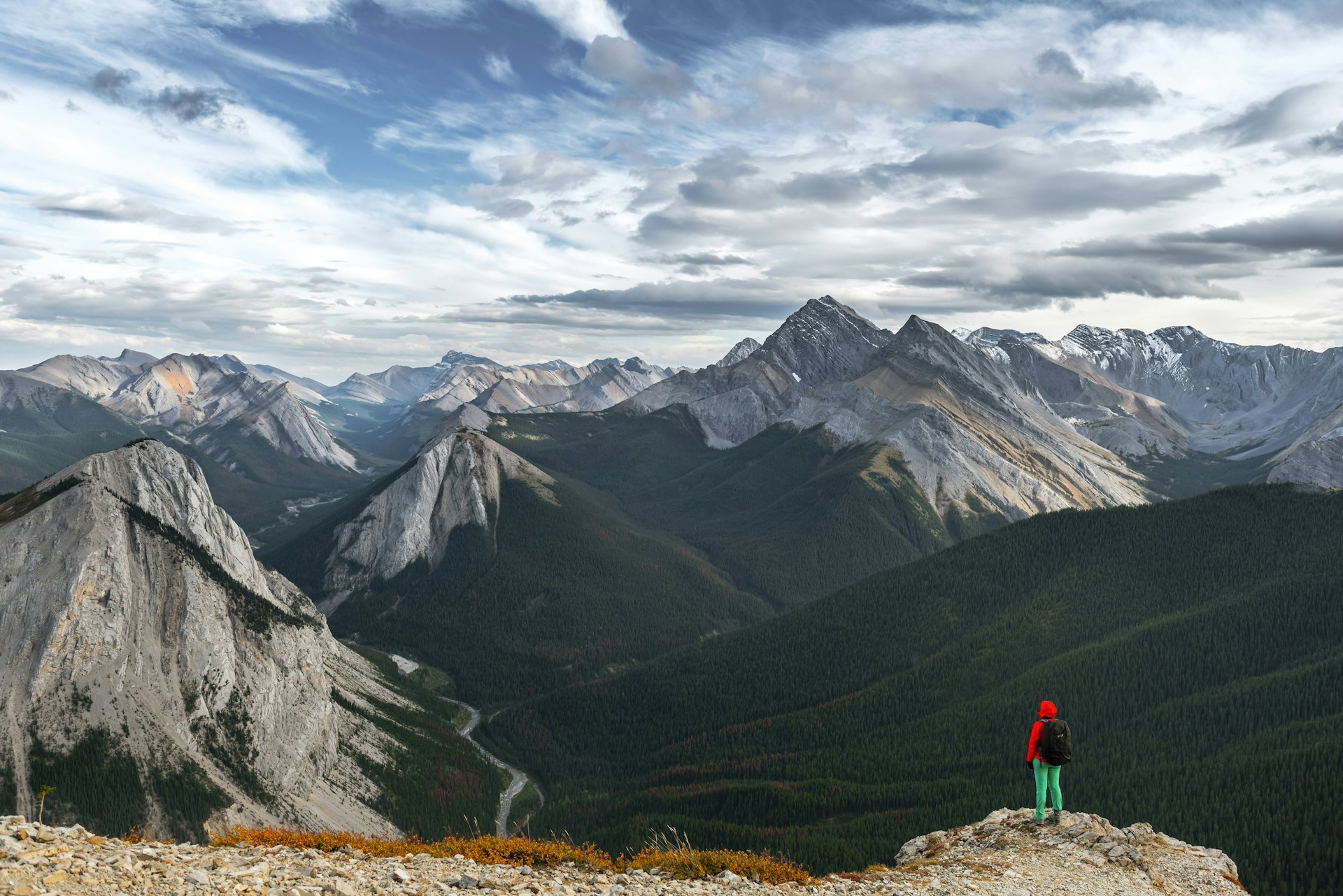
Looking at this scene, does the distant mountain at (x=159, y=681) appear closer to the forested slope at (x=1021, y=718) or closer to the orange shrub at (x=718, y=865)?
the forested slope at (x=1021, y=718)

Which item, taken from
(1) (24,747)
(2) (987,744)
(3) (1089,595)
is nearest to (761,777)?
(2) (987,744)

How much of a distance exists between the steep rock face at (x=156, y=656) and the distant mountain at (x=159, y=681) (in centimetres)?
22

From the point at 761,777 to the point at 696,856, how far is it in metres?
111

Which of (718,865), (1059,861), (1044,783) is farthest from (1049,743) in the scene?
(718,865)

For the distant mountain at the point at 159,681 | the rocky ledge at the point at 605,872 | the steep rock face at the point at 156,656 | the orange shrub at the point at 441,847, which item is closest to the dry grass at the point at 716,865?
the rocky ledge at the point at 605,872

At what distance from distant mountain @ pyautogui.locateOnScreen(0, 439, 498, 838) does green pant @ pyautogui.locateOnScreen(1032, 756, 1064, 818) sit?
10602 centimetres

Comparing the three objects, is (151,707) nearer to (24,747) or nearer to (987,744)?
(24,747)

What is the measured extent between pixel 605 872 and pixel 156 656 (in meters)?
114

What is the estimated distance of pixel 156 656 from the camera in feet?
395

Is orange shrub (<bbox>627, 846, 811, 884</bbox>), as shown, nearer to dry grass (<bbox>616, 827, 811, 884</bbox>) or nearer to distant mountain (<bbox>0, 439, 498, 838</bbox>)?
dry grass (<bbox>616, 827, 811, 884</bbox>)

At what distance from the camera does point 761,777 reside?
141375 millimetres

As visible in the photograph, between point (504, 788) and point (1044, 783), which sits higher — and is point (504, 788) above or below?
below

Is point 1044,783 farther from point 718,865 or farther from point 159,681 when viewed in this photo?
point 159,681

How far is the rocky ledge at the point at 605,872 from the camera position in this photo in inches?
1003
